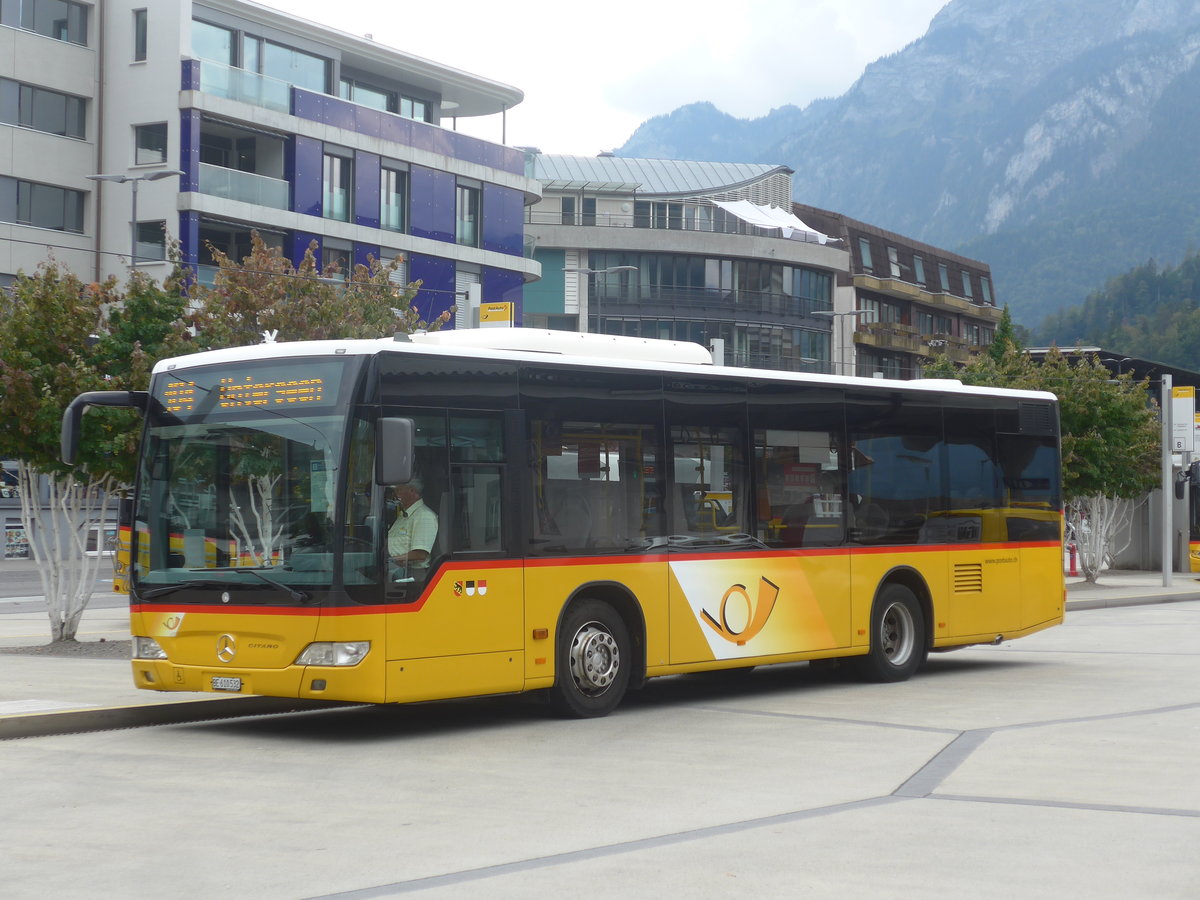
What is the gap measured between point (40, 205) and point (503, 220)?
15833 mm

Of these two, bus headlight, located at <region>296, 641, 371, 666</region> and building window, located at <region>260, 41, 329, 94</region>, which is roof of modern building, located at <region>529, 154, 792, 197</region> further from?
bus headlight, located at <region>296, 641, 371, 666</region>

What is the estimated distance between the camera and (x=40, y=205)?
46719 mm

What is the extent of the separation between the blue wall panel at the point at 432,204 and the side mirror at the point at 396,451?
4177cm

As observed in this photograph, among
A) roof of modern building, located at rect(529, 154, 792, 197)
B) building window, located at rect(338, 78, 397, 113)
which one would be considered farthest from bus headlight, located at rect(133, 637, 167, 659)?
roof of modern building, located at rect(529, 154, 792, 197)

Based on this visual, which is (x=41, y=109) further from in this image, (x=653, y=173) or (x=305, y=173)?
(x=653, y=173)

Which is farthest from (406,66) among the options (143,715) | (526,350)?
(143,715)

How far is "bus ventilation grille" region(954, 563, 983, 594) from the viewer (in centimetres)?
1739

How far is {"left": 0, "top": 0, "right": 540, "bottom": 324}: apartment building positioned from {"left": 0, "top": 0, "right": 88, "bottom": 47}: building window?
0.13ft

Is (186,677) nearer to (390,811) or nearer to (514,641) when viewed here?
(514,641)

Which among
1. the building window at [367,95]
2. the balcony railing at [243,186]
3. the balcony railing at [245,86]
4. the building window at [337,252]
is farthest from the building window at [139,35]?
the building window at [337,252]

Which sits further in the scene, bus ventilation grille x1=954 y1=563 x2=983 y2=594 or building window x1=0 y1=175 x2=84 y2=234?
building window x1=0 y1=175 x2=84 y2=234

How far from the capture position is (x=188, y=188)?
1770 inches

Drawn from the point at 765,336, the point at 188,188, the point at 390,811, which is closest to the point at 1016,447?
the point at 390,811

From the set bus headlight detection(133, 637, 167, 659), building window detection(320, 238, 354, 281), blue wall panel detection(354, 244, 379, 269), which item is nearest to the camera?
bus headlight detection(133, 637, 167, 659)
